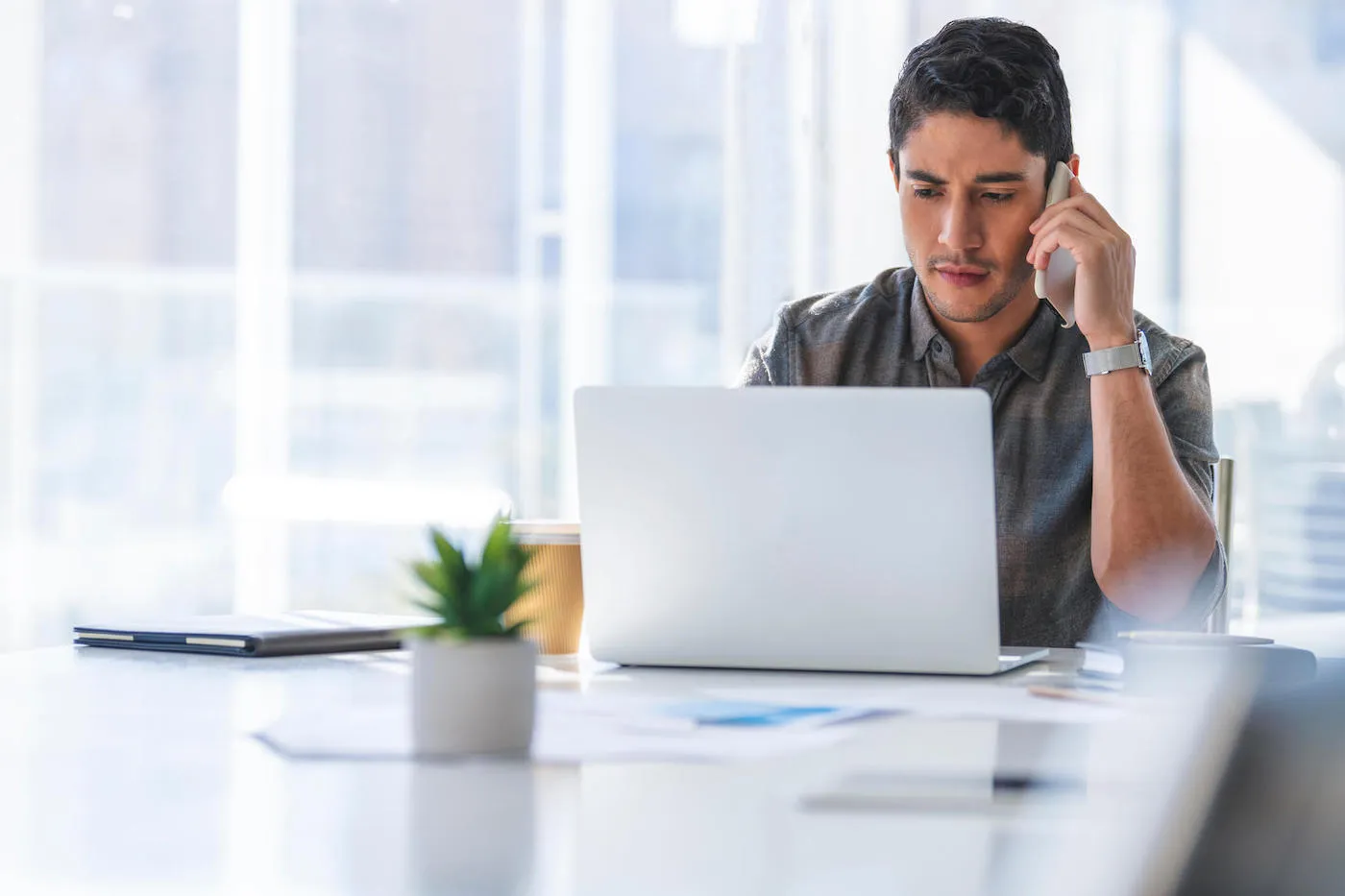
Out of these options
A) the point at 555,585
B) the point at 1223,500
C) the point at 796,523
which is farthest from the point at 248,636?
the point at 1223,500

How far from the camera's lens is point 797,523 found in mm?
1220

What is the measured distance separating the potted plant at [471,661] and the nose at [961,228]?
1.17 m

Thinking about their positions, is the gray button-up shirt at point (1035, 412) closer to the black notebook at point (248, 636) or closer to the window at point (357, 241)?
the black notebook at point (248, 636)

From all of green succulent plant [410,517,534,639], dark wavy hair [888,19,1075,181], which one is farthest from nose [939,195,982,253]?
green succulent plant [410,517,534,639]

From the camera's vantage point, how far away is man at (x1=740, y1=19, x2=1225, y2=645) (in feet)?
5.58

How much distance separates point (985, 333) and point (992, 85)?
0.33 metres

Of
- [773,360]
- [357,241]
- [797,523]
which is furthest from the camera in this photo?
[357,241]

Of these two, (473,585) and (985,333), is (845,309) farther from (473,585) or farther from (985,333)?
(473,585)

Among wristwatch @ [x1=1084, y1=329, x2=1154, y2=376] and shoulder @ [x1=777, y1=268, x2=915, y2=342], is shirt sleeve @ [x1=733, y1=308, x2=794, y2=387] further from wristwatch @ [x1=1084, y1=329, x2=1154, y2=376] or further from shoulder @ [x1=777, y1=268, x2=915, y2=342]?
wristwatch @ [x1=1084, y1=329, x2=1154, y2=376]

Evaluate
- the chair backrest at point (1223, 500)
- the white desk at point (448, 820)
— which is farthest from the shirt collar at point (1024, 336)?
the white desk at point (448, 820)

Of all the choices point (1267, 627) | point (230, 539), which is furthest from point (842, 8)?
point (230, 539)

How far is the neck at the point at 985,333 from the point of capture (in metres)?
1.99

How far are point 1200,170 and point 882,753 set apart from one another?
11.1 feet

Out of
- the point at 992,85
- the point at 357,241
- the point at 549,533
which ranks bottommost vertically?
the point at 549,533
